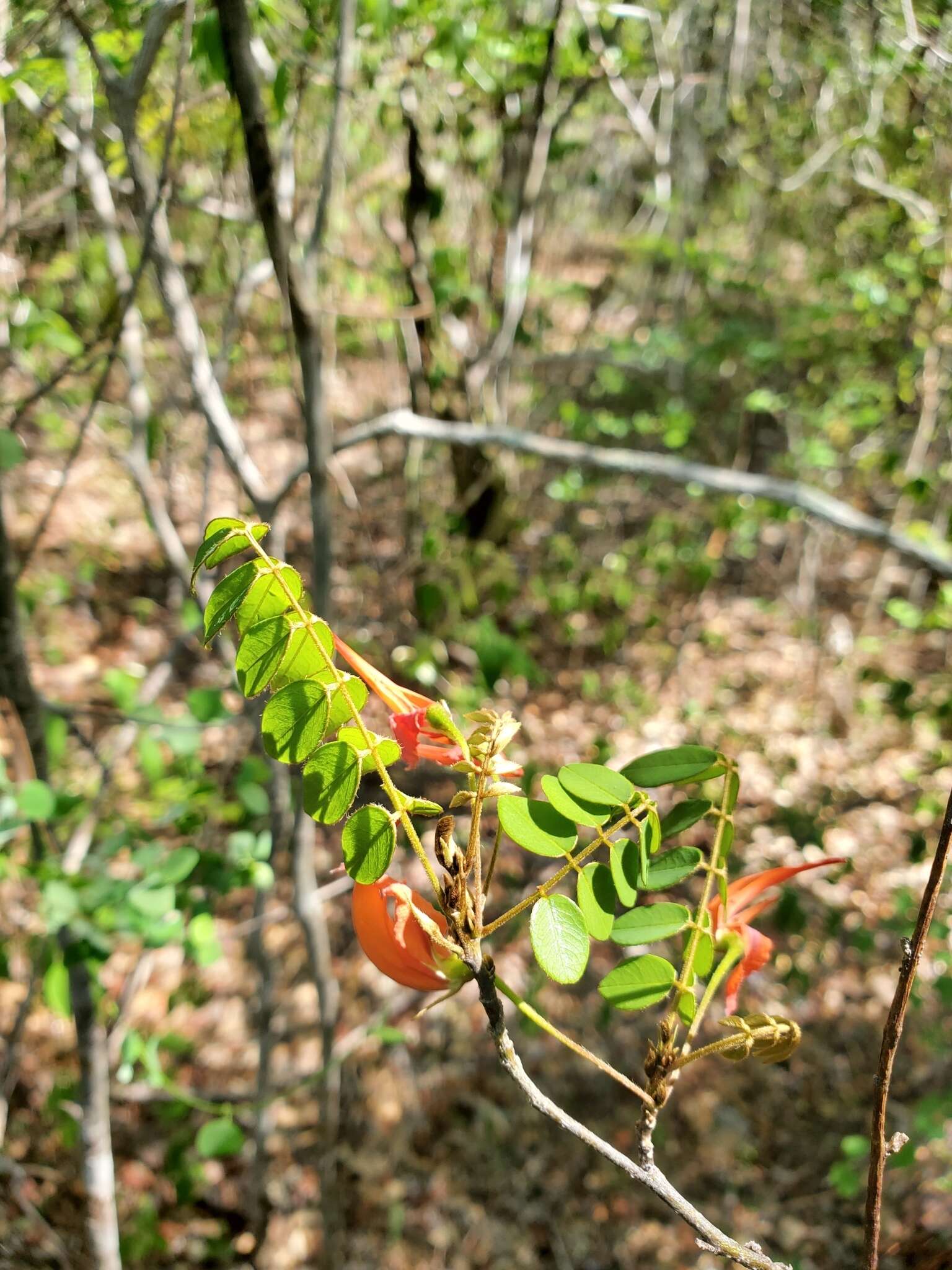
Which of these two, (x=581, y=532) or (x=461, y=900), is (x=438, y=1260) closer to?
(x=461, y=900)

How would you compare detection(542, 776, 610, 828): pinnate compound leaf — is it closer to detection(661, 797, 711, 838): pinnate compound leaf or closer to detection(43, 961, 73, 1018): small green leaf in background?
detection(661, 797, 711, 838): pinnate compound leaf

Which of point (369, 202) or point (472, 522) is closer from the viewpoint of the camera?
point (369, 202)

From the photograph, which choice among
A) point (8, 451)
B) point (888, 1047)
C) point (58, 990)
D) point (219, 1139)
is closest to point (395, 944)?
point (888, 1047)

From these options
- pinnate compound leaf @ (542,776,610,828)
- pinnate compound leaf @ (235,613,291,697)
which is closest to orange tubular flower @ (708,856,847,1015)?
pinnate compound leaf @ (542,776,610,828)

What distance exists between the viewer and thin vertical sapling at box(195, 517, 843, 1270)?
0.47 metres

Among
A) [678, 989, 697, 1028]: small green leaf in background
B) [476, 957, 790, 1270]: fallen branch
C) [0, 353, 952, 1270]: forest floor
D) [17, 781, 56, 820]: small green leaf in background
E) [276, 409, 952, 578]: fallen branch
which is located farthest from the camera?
[0, 353, 952, 1270]: forest floor

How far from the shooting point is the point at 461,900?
47 cm

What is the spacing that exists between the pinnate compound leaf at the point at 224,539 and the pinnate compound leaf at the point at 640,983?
40 cm

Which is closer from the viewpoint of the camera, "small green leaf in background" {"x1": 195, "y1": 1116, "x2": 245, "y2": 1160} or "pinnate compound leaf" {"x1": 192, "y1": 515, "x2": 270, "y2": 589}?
"pinnate compound leaf" {"x1": 192, "y1": 515, "x2": 270, "y2": 589}

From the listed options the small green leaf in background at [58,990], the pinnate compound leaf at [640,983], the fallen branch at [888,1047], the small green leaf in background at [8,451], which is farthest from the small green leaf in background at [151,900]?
the fallen branch at [888,1047]

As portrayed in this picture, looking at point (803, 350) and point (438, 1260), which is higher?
point (803, 350)

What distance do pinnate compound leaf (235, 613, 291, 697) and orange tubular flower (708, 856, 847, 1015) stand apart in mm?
393

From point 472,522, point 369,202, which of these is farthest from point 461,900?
point 472,522

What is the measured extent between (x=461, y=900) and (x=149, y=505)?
166 cm
